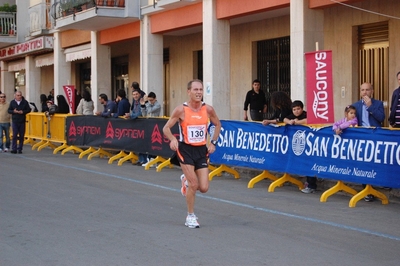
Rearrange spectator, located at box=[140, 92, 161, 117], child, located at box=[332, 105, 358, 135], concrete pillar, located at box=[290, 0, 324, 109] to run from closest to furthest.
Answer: child, located at box=[332, 105, 358, 135] → concrete pillar, located at box=[290, 0, 324, 109] → spectator, located at box=[140, 92, 161, 117]

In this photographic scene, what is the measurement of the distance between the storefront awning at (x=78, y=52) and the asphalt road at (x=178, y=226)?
650 inches

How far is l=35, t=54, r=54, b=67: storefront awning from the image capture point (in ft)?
115

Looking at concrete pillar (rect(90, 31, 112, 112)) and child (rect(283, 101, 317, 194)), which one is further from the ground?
A: concrete pillar (rect(90, 31, 112, 112))

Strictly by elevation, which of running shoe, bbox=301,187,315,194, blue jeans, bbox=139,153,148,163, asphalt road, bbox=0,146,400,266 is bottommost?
asphalt road, bbox=0,146,400,266

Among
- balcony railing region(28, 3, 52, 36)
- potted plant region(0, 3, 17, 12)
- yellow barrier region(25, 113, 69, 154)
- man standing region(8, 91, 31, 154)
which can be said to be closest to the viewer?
man standing region(8, 91, 31, 154)

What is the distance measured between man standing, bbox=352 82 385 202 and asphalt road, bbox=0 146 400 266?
129 centimetres

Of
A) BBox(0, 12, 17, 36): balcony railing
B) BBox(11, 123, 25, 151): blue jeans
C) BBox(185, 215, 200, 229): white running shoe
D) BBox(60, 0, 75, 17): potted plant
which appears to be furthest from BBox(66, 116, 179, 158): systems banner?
BBox(0, 12, 17, 36): balcony railing

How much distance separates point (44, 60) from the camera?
36156 millimetres

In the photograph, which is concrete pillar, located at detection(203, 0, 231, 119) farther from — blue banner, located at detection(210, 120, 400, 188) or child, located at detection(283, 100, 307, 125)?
child, located at detection(283, 100, 307, 125)

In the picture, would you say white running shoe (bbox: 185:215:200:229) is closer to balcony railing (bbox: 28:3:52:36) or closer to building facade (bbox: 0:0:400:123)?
building facade (bbox: 0:0:400:123)

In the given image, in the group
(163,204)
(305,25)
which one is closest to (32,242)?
(163,204)

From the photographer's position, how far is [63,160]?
64.6 feet

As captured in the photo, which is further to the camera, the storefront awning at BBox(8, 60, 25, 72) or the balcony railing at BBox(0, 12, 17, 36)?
the storefront awning at BBox(8, 60, 25, 72)

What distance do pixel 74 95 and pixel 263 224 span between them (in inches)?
629
